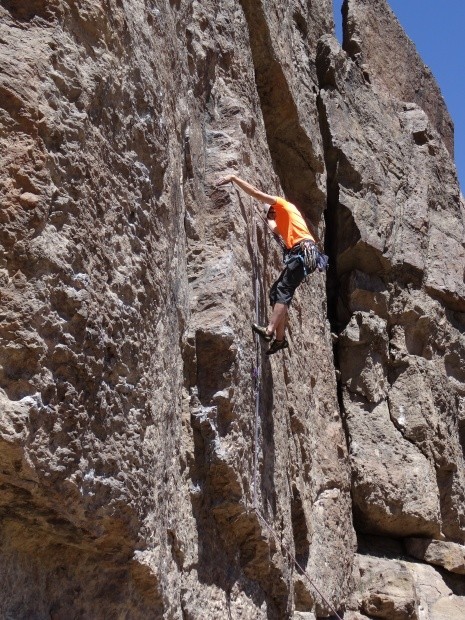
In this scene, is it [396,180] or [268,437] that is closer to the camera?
[268,437]

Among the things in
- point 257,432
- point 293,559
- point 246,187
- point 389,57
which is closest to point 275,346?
point 257,432

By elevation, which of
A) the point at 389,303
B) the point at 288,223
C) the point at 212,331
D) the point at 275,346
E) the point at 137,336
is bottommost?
the point at 137,336

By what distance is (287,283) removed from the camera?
7.11m

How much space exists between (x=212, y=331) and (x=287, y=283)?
1163 mm

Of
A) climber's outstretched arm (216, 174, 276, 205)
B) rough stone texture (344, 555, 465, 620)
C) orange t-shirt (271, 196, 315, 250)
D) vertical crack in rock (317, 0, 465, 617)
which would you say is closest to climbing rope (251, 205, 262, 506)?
orange t-shirt (271, 196, 315, 250)

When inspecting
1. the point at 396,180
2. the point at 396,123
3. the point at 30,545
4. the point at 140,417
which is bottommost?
the point at 30,545

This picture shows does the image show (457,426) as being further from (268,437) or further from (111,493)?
(111,493)

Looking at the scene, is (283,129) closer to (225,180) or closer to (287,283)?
(225,180)

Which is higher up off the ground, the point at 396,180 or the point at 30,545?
the point at 396,180

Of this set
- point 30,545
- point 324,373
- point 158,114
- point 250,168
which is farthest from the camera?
point 324,373

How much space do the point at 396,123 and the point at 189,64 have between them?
5718 millimetres

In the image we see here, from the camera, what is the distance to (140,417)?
473 cm

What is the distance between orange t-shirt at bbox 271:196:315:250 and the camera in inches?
281

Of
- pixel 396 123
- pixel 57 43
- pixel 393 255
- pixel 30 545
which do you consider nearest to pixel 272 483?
pixel 30 545
